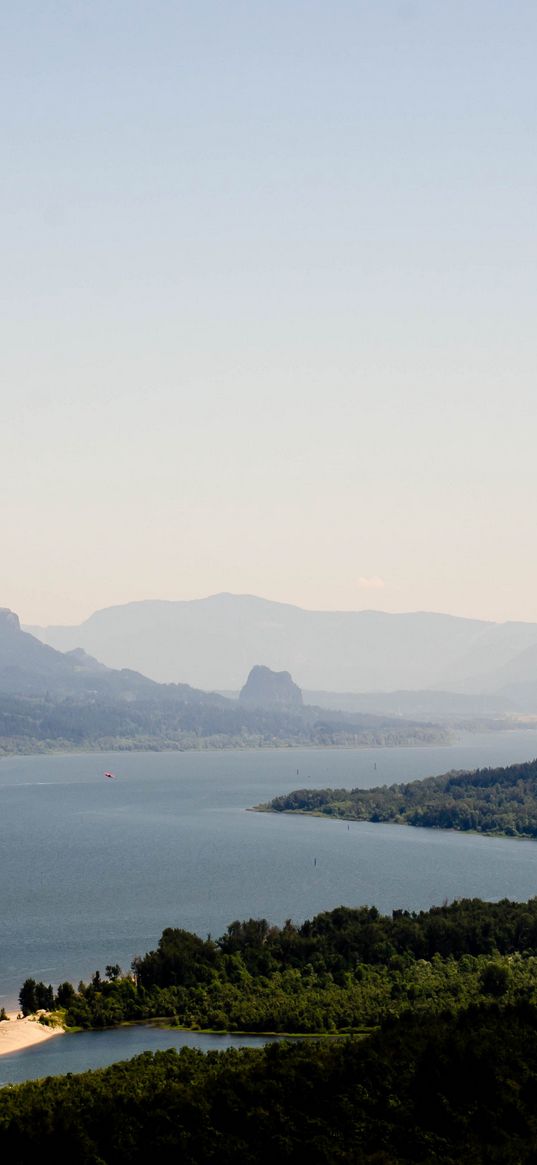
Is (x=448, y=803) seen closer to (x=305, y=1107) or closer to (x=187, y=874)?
(x=187, y=874)

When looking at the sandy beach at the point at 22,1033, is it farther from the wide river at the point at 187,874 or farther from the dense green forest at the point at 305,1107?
the dense green forest at the point at 305,1107

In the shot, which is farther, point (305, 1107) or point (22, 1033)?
point (22, 1033)

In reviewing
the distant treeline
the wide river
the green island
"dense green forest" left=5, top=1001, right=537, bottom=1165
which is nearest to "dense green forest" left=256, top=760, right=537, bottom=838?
the wide river

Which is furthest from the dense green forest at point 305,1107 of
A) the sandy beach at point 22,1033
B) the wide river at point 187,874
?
the wide river at point 187,874

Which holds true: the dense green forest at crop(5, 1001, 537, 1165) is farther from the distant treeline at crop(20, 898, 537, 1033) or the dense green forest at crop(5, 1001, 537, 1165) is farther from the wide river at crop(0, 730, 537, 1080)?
the wide river at crop(0, 730, 537, 1080)

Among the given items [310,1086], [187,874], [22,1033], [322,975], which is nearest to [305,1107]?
[310,1086]

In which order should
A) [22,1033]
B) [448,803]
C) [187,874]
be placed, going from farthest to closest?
[448,803] → [187,874] → [22,1033]
